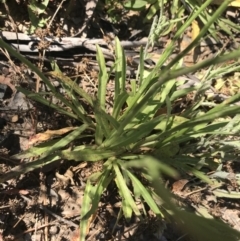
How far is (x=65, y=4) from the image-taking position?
2.04m

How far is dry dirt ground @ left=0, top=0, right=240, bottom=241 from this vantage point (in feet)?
5.64

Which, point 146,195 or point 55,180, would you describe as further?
point 55,180

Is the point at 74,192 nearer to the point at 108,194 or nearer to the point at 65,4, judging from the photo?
the point at 108,194

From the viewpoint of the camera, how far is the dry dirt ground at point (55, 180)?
1.72 m

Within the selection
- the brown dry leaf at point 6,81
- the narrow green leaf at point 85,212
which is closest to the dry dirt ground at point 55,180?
the brown dry leaf at point 6,81

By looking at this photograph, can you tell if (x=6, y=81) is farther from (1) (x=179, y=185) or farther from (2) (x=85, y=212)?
(1) (x=179, y=185)

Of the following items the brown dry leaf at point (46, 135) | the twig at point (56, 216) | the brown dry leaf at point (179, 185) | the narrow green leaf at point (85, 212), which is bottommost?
the twig at point (56, 216)

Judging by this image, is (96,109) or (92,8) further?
(92,8)

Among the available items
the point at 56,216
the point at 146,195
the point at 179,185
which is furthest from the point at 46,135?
the point at 179,185

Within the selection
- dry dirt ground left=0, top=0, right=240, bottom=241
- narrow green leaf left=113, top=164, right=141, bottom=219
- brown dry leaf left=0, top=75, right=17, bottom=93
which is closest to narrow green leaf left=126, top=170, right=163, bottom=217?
narrow green leaf left=113, top=164, right=141, bottom=219

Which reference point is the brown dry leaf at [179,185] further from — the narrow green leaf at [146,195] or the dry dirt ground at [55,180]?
the narrow green leaf at [146,195]

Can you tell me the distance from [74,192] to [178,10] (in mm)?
1082

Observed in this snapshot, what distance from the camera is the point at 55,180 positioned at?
180cm

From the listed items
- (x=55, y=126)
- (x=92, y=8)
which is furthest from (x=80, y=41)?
(x=55, y=126)
